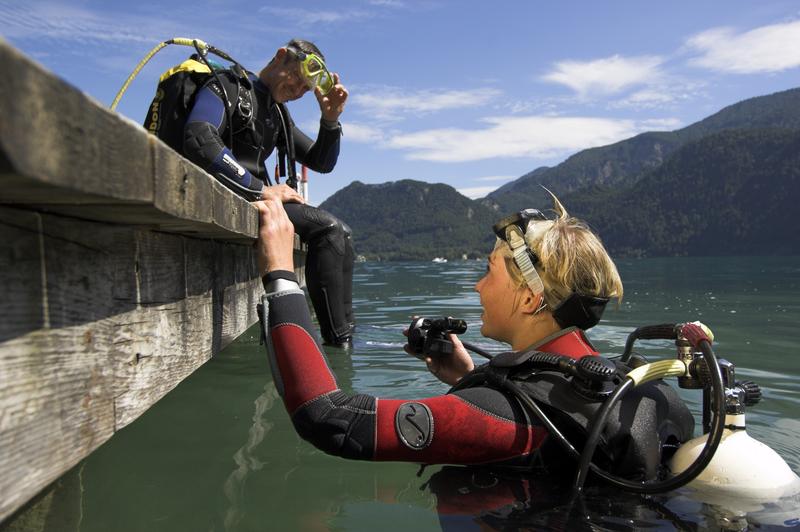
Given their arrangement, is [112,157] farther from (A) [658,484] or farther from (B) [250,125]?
(B) [250,125]

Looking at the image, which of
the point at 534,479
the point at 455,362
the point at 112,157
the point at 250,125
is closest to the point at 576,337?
the point at 534,479

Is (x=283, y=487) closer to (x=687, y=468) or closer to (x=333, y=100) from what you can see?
(x=687, y=468)

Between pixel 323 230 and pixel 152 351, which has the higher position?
pixel 323 230

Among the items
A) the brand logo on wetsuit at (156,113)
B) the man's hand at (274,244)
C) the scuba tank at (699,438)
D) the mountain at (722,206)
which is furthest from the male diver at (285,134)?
the mountain at (722,206)

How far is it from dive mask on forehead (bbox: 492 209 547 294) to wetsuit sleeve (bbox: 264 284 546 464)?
562mm

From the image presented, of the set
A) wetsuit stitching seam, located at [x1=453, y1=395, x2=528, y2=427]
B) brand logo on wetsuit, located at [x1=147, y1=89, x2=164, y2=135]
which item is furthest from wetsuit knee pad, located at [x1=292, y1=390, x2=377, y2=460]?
brand logo on wetsuit, located at [x1=147, y1=89, x2=164, y2=135]

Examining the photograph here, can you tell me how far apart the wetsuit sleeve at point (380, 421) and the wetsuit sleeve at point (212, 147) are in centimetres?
194

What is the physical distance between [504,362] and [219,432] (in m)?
2.21

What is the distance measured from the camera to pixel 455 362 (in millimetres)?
3406

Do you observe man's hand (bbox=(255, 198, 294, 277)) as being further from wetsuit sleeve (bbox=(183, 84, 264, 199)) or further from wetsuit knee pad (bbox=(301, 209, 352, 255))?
wetsuit knee pad (bbox=(301, 209, 352, 255))

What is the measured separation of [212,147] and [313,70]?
118cm

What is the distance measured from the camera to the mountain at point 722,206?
148 metres

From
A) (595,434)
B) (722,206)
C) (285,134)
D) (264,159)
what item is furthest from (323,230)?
(722,206)

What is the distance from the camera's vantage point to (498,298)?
2.87m
